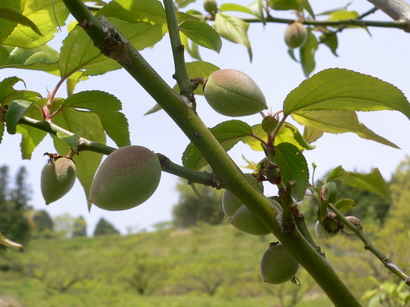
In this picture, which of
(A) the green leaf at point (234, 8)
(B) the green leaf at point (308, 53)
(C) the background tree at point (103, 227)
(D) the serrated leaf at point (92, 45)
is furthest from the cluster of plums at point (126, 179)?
(C) the background tree at point (103, 227)

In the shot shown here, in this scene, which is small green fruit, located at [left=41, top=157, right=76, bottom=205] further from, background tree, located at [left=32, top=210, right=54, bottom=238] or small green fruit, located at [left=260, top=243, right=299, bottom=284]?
background tree, located at [left=32, top=210, right=54, bottom=238]

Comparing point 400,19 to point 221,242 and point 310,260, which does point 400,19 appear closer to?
point 310,260

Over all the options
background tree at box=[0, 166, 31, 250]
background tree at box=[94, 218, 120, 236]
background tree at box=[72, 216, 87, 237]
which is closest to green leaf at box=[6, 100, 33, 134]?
background tree at box=[0, 166, 31, 250]

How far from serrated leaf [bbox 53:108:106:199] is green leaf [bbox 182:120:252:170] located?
0.55 ft

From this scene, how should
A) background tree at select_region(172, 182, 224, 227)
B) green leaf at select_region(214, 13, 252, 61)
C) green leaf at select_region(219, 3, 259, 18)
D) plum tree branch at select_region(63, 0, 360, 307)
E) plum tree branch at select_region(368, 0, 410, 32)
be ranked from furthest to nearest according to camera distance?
background tree at select_region(172, 182, 224, 227) < green leaf at select_region(219, 3, 259, 18) < green leaf at select_region(214, 13, 252, 61) < plum tree branch at select_region(368, 0, 410, 32) < plum tree branch at select_region(63, 0, 360, 307)

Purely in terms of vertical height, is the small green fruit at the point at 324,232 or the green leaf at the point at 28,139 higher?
the green leaf at the point at 28,139

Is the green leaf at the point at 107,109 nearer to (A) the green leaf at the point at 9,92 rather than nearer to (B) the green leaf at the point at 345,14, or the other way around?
(A) the green leaf at the point at 9,92

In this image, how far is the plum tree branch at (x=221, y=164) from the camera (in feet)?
1.12

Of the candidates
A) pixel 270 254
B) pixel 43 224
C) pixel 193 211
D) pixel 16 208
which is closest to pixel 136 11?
pixel 270 254

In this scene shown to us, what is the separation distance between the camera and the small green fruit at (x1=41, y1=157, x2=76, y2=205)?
0.47 m

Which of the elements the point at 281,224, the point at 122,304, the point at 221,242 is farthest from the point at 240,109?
the point at 221,242

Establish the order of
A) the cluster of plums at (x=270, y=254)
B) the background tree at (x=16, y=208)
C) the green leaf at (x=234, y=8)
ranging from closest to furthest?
the cluster of plums at (x=270, y=254)
the green leaf at (x=234, y=8)
the background tree at (x=16, y=208)

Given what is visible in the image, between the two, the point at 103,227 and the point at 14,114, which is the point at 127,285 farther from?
the point at 103,227

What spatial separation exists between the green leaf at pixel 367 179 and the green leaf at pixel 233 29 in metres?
0.55
